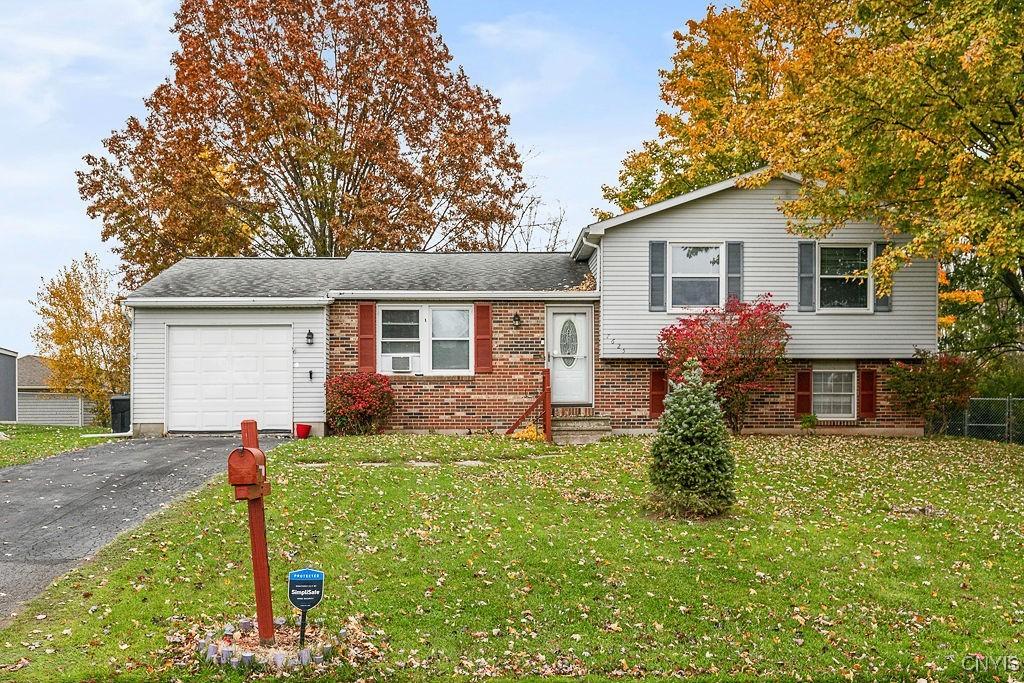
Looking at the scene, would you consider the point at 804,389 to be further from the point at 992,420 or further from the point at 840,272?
the point at 992,420

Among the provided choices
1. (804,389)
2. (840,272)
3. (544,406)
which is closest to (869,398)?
(804,389)

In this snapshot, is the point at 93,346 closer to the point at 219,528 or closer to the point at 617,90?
the point at 617,90

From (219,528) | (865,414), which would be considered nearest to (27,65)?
(219,528)

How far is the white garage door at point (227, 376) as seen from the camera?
53.3ft

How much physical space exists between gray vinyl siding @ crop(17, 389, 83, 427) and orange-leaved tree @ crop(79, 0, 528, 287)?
9485mm

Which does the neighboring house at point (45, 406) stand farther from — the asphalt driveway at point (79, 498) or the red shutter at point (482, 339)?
the red shutter at point (482, 339)

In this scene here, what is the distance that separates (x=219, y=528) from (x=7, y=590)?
75.4 inches

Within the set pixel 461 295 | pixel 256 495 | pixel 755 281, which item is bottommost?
pixel 256 495

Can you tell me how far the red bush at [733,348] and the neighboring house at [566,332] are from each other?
64 centimetres

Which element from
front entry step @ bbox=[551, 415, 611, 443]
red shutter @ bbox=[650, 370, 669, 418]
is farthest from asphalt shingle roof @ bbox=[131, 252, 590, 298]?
front entry step @ bbox=[551, 415, 611, 443]

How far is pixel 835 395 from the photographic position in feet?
55.9

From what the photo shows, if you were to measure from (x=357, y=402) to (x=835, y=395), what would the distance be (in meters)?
9.68

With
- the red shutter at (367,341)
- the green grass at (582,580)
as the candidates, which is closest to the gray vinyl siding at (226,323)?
the red shutter at (367,341)

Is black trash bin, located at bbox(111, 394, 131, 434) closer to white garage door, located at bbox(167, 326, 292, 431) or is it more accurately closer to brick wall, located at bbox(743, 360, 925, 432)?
white garage door, located at bbox(167, 326, 292, 431)
